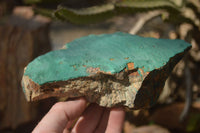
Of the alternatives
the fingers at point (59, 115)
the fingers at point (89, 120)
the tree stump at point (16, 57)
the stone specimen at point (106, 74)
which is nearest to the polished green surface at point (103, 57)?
the stone specimen at point (106, 74)

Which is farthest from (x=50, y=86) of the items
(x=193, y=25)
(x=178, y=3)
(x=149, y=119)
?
(x=149, y=119)

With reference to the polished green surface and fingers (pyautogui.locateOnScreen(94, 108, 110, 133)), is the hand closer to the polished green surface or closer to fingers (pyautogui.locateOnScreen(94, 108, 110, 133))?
fingers (pyautogui.locateOnScreen(94, 108, 110, 133))

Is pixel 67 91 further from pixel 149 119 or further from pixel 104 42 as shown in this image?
pixel 149 119

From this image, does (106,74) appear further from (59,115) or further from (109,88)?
(59,115)

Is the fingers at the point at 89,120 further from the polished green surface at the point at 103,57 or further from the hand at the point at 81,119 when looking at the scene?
the polished green surface at the point at 103,57

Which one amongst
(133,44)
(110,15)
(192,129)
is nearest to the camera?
(133,44)

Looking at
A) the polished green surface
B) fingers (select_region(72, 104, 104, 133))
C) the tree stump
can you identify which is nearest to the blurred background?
A: the tree stump
